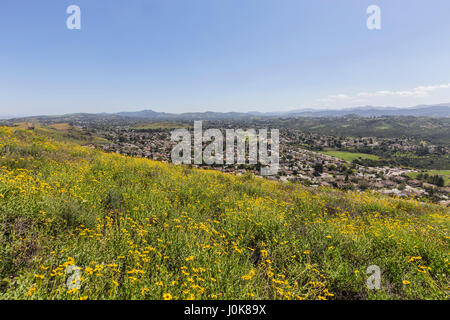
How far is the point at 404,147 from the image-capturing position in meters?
86.1

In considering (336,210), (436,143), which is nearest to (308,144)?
(436,143)

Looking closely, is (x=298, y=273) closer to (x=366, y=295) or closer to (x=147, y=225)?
(x=366, y=295)

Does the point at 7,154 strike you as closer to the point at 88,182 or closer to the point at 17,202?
the point at 88,182

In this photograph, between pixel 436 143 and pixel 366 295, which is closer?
pixel 366 295

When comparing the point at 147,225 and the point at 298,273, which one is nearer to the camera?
the point at 298,273

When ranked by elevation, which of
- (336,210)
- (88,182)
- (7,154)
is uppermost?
(7,154)

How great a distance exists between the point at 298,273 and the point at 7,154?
1085 cm

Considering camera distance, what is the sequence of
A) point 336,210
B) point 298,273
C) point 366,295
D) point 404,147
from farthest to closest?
point 404,147 → point 336,210 → point 298,273 → point 366,295

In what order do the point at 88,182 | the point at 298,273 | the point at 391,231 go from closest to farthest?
the point at 298,273 → the point at 391,231 → the point at 88,182

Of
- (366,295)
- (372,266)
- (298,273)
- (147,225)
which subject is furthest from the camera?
(147,225)

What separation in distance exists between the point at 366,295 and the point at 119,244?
411 cm

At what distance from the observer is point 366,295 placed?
2.89 m

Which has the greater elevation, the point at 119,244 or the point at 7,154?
the point at 7,154
